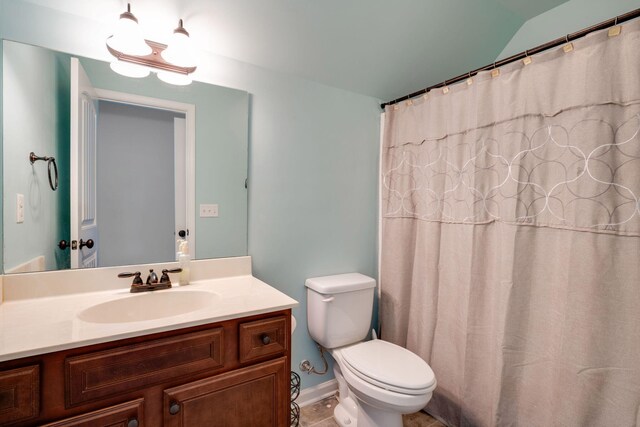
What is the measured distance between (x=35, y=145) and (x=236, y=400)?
128 cm

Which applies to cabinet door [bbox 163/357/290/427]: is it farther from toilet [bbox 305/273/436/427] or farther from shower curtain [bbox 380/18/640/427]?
shower curtain [bbox 380/18/640/427]

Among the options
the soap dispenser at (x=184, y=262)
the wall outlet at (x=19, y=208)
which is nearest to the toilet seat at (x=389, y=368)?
the soap dispenser at (x=184, y=262)

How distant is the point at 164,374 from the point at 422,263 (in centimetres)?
147

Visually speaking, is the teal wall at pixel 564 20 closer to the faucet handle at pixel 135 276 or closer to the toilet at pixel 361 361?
the toilet at pixel 361 361

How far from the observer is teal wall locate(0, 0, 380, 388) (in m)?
1.68

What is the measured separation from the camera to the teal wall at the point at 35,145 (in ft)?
3.73

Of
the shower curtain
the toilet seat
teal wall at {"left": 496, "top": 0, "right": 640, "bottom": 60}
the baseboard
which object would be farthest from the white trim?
teal wall at {"left": 496, "top": 0, "right": 640, "bottom": 60}

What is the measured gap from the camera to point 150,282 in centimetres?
132

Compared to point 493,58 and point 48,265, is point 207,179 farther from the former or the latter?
point 493,58

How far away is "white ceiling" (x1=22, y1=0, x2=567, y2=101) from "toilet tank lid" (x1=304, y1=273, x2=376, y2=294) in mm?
1247

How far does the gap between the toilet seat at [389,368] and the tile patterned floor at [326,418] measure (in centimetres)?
45

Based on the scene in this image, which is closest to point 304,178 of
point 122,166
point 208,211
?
point 208,211

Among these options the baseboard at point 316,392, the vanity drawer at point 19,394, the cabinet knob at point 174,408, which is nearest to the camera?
the vanity drawer at point 19,394

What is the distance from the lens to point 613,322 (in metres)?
1.12
